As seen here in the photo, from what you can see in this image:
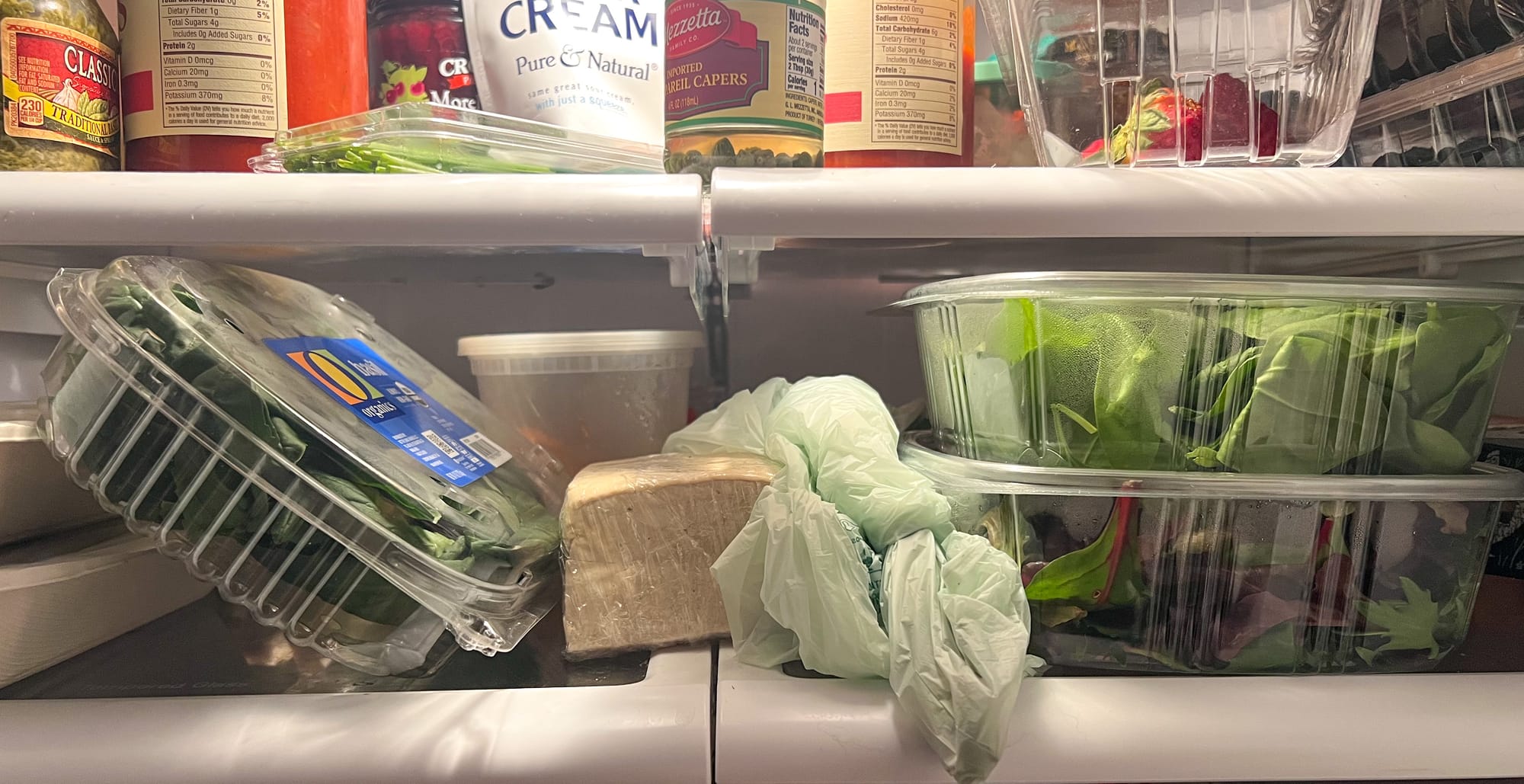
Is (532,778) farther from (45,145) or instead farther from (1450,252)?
(1450,252)

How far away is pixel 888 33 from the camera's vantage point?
0.62 m

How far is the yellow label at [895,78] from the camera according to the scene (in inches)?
24.3

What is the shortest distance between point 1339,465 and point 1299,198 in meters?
0.19

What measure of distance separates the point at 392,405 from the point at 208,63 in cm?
27

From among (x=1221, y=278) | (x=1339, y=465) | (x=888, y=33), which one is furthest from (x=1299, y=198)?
(x=888, y=33)

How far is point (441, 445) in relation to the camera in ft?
2.24

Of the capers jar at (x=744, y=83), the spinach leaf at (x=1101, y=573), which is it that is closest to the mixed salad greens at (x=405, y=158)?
the capers jar at (x=744, y=83)

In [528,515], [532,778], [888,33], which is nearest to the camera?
[532,778]

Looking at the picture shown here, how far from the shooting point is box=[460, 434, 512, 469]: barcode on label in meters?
0.72

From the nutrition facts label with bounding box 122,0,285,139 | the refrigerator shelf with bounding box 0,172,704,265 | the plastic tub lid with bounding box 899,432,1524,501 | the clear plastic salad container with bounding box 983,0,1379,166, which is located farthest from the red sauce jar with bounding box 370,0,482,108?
the plastic tub lid with bounding box 899,432,1524,501

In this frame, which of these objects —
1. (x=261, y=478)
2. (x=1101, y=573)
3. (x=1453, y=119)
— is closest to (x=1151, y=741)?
(x=1101, y=573)

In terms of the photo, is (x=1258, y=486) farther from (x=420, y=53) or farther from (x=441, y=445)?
(x=420, y=53)

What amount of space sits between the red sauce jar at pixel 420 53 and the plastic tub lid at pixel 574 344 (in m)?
0.21

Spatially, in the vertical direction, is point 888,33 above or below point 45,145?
above
